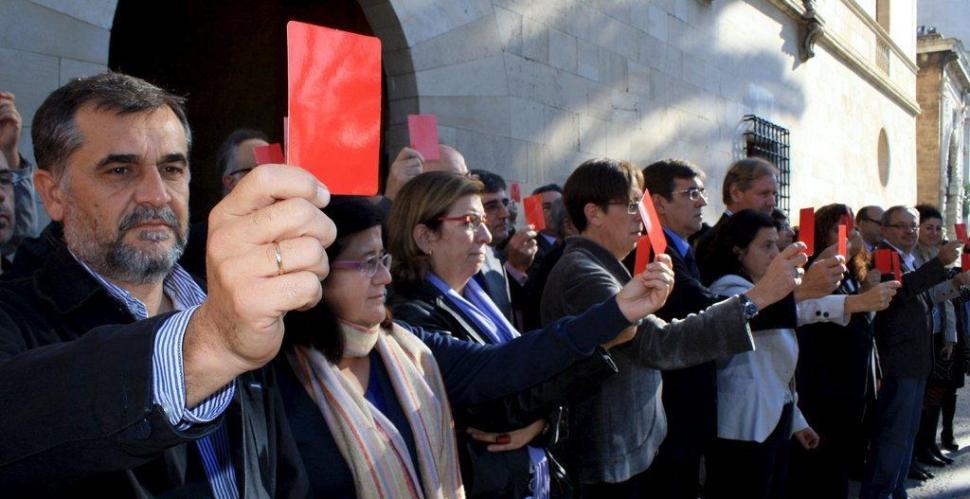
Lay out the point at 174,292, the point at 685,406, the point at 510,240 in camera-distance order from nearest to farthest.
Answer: the point at 174,292
the point at 685,406
the point at 510,240

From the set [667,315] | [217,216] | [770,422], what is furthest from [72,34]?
[770,422]

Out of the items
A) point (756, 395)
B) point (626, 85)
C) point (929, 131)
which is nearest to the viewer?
point (756, 395)

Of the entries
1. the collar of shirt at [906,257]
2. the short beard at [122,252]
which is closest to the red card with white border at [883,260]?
the collar of shirt at [906,257]

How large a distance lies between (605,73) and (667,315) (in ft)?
13.7

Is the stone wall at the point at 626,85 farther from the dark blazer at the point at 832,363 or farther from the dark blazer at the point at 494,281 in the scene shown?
the dark blazer at the point at 832,363

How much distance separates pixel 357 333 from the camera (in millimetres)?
2020

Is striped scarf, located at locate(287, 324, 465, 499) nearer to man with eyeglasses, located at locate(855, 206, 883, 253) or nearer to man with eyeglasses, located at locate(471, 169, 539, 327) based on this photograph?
man with eyeglasses, located at locate(471, 169, 539, 327)

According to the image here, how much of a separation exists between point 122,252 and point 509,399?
1137 mm

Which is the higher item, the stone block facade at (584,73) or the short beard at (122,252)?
the stone block facade at (584,73)

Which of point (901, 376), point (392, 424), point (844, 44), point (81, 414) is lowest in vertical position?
point (901, 376)

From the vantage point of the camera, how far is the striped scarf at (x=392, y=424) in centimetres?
188

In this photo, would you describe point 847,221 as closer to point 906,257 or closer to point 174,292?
point 906,257

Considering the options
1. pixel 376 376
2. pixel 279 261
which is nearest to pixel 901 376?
pixel 376 376

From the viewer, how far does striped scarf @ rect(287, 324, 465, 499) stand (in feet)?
6.18
